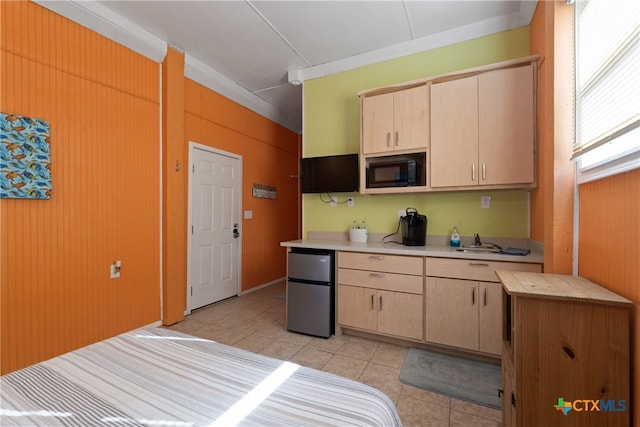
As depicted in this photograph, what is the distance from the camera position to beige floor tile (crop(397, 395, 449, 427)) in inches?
62.7

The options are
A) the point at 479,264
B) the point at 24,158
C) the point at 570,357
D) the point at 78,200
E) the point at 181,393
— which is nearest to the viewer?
the point at 181,393

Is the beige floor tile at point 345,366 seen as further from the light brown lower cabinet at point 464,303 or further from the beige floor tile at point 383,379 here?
the light brown lower cabinet at point 464,303

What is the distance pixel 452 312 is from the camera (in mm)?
2211

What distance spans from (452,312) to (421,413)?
2.74 feet

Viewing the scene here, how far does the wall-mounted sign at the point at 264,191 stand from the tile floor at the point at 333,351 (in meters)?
1.71

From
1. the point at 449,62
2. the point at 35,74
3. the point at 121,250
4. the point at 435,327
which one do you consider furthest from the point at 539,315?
the point at 35,74

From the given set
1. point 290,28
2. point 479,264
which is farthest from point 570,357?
point 290,28

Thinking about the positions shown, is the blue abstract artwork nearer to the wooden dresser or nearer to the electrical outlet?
the electrical outlet

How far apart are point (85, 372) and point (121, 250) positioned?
204cm

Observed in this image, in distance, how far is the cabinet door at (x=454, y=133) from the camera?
91.4 inches

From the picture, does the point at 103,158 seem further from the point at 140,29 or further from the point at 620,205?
the point at 620,205

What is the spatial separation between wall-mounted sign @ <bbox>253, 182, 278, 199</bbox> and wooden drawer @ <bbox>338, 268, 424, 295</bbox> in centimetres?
236

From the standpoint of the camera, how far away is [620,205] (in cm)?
108

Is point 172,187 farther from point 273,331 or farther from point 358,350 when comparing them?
point 358,350
